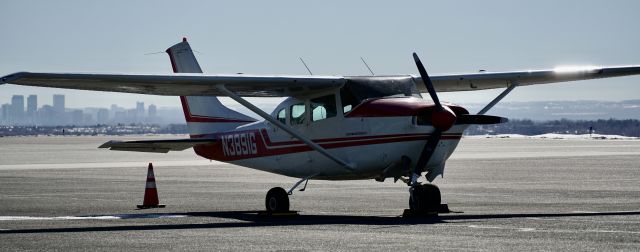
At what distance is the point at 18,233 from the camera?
50.4 feet

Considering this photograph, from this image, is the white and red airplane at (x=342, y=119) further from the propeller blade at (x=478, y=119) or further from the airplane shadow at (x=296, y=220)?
the airplane shadow at (x=296, y=220)

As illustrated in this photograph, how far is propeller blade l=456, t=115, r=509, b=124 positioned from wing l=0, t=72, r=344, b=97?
2.15m

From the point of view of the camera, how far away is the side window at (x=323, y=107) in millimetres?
19422

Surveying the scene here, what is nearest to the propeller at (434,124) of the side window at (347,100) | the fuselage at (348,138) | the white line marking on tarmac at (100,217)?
the fuselage at (348,138)

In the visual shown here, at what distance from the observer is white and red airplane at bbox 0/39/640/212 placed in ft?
59.2

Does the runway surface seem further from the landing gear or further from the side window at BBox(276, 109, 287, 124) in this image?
the side window at BBox(276, 109, 287, 124)

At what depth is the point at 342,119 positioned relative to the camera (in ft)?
62.7

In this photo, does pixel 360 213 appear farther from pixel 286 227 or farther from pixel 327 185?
pixel 327 185

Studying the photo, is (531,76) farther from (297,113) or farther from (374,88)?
(297,113)

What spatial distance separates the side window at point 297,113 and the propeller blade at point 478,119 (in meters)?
3.04

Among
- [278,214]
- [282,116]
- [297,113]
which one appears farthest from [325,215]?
[282,116]

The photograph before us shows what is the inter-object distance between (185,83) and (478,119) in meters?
4.67

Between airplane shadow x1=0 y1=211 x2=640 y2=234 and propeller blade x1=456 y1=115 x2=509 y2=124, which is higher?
propeller blade x1=456 y1=115 x2=509 y2=124

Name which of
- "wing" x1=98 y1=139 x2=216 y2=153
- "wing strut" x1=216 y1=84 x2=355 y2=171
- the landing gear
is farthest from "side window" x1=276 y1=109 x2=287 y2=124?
the landing gear
